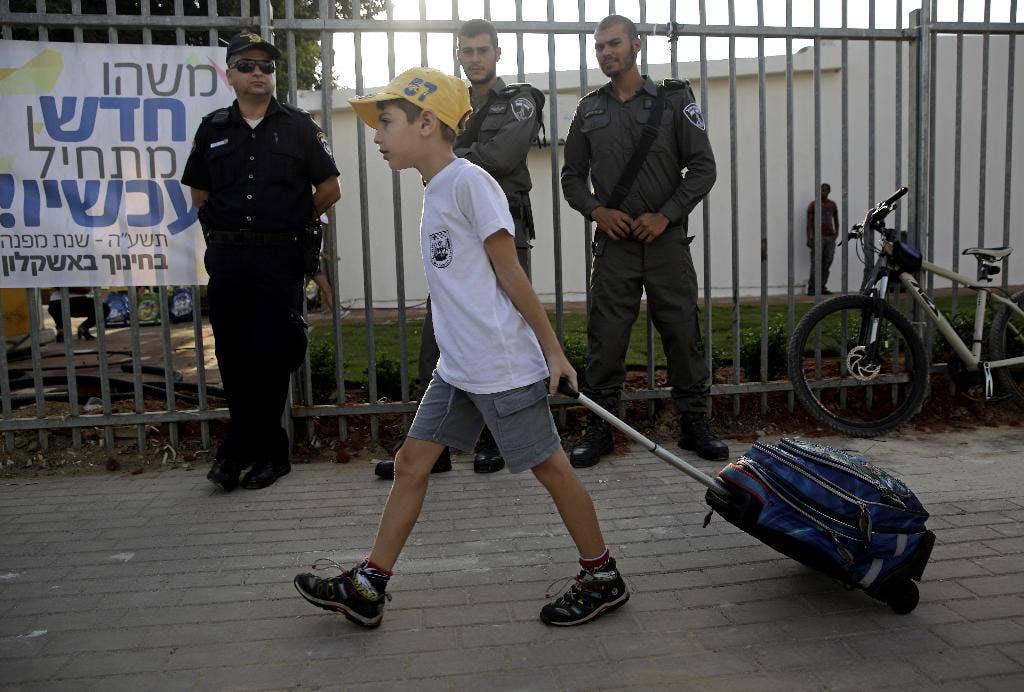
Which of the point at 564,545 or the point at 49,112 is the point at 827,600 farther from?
the point at 49,112

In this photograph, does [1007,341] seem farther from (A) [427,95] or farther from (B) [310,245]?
(A) [427,95]

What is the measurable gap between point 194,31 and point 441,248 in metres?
3.50

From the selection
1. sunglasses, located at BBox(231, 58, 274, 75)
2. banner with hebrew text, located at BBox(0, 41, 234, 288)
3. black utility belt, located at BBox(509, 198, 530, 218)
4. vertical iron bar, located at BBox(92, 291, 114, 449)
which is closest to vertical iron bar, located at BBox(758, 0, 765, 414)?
black utility belt, located at BBox(509, 198, 530, 218)

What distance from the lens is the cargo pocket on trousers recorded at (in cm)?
322

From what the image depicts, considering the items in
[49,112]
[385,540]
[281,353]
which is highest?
[49,112]

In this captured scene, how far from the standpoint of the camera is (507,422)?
3240 mm

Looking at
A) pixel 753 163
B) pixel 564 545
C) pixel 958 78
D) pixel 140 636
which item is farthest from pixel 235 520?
pixel 753 163

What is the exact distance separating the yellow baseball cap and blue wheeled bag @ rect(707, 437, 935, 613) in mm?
1649

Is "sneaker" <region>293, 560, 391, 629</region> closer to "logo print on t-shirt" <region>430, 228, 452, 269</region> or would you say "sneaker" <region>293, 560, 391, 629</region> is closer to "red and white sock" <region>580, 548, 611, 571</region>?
"red and white sock" <region>580, 548, 611, 571</region>

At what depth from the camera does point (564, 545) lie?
4059 mm

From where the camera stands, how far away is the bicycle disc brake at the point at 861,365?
600cm

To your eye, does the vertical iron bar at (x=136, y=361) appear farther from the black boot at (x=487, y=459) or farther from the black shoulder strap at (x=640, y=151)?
the black shoulder strap at (x=640, y=151)

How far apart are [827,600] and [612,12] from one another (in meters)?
3.90

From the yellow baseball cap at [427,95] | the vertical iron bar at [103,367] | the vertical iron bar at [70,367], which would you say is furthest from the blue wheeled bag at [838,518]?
the vertical iron bar at [70,367]
